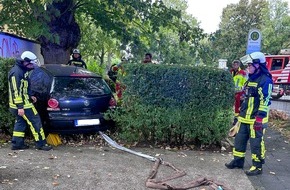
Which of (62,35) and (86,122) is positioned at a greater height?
(62,35)

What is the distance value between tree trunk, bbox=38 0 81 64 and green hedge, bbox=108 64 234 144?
15.6 ft

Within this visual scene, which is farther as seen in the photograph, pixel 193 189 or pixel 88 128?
pixel 88 128

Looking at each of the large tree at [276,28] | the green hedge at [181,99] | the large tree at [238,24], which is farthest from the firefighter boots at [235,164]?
the large tree at [238,24]

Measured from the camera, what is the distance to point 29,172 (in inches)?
197

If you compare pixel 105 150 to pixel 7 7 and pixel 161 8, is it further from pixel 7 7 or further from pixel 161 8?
pixel 161 8

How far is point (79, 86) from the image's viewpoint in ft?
22.6

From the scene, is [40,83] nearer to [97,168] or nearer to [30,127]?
[30,127]

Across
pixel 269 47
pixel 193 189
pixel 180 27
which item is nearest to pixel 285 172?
pixel 193 189

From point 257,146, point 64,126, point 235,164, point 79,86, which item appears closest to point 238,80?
point 235,164

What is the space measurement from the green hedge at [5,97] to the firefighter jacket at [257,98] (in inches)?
175

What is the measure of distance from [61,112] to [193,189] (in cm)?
306

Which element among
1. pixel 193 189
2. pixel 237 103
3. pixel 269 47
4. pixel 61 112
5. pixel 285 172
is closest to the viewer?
pixel 193 189

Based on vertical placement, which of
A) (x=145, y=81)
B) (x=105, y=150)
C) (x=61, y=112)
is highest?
(x=145, y=81)

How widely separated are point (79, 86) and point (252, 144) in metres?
3.52
